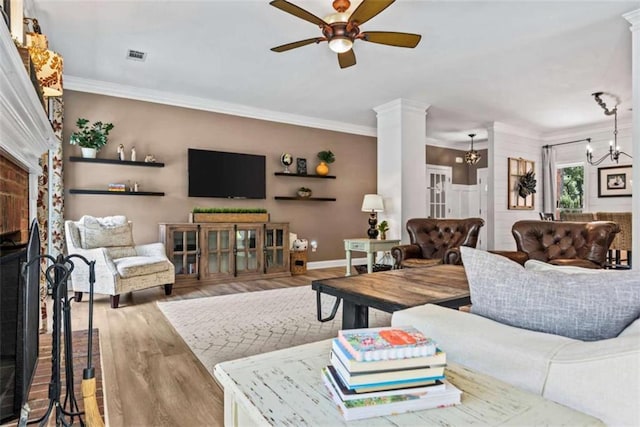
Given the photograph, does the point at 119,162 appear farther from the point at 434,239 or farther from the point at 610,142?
the point at 610,142

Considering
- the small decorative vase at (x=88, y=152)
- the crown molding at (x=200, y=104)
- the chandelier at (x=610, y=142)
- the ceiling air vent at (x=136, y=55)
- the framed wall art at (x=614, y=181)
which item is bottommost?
the framed wall art at (x=614, y=181)

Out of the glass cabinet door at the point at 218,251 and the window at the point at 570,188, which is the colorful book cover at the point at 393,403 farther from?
the window at the point at 570,188

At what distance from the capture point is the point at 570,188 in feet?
24.2

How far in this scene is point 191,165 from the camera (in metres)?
5.32

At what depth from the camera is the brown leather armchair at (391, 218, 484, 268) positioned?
4.28m

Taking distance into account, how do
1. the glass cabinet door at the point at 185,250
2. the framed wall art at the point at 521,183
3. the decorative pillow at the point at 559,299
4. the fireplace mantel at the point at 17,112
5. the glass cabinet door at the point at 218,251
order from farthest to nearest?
1. the framed wall art at the point at 521,183
2. the glass cabinet door at the point at 218,251
3. the glass cabinet door at the point at 185,250
4. the fireplace mantel at the point at 17,112
5. the decorative pillow at the point at 559,299

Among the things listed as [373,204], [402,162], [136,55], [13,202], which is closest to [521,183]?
[402,162]

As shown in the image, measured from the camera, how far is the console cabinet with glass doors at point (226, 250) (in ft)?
15.8

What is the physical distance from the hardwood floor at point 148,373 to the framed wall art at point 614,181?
7.42 metres

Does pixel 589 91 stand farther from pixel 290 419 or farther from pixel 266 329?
pixel 290 419

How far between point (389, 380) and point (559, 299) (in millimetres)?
539

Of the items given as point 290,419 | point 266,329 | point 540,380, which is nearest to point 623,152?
point 266,329

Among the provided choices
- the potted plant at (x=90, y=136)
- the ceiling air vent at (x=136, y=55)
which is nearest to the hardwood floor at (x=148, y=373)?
the potted plant at (x=90, y=136)

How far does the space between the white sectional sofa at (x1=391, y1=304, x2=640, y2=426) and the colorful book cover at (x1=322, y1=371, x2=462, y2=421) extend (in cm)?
19
